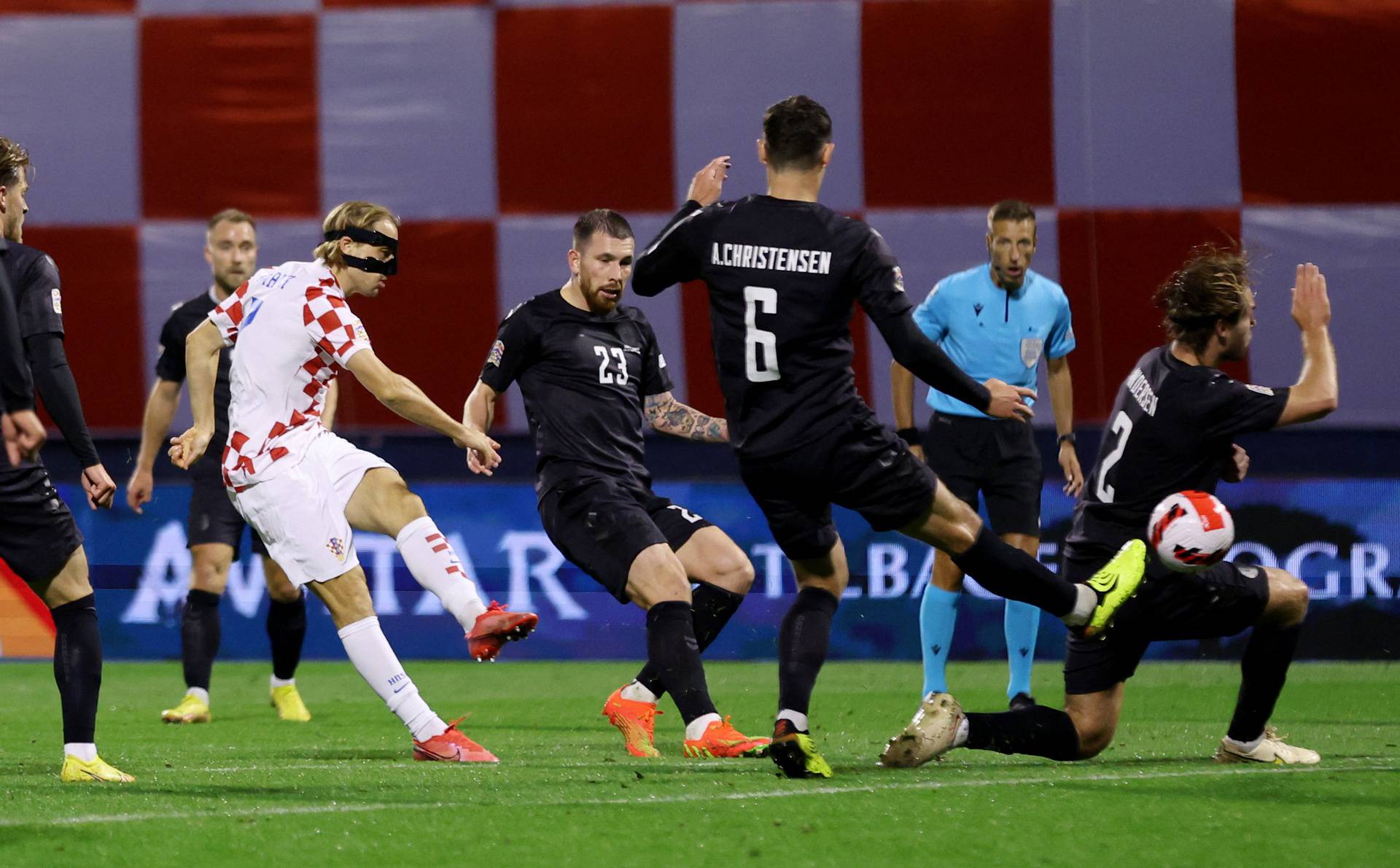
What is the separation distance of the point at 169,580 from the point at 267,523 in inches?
205

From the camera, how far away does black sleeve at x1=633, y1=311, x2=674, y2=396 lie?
6.78 meters

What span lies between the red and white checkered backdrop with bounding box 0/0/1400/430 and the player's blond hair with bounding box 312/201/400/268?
552cm

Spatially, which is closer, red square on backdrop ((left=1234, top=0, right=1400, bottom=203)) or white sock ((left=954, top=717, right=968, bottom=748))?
white sock ((left=954, top=717, right=968, bottom=748))

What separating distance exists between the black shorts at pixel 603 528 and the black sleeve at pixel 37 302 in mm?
1787

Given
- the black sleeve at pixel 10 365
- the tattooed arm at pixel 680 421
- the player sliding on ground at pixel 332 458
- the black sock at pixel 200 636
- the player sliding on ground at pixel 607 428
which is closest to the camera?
the black sleeve at pixel 10 365

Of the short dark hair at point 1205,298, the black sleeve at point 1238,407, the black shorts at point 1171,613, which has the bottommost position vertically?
the black shorts at point 1171,613

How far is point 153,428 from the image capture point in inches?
322

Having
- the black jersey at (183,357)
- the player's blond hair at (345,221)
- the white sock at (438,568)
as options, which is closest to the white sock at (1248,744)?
the white sock at (438,568)

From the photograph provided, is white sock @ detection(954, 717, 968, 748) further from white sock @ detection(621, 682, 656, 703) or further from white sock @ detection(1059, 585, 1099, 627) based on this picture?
white sock @ detection(621, 682, 656, 703)

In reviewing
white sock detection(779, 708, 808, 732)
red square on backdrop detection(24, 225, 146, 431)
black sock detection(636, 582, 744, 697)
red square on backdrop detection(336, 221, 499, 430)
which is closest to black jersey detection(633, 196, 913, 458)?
white sock detection(779, 708, 808, 732)

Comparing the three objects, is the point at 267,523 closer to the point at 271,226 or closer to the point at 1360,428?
the point at 271,226

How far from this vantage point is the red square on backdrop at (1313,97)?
36.5ft

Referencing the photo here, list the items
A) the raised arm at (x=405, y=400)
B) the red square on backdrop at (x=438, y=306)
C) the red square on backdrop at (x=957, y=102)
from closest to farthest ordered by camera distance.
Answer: the raised arm at (x=405, y=400) → the red square on backdrop at (x=957, y=102) → the red square on backdrop at (x=438, y=306)

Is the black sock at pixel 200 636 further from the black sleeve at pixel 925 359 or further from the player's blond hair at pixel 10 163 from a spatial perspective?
the black sleeve at pixel 925 359
